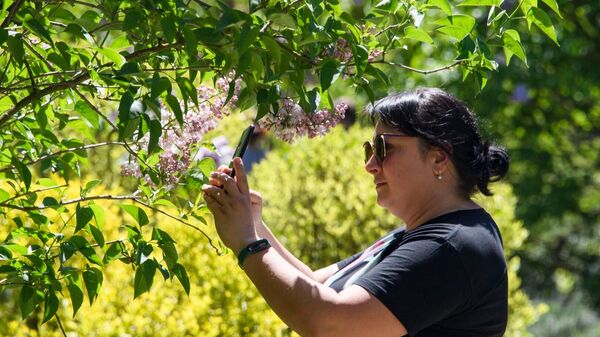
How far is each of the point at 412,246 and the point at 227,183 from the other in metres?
0.44

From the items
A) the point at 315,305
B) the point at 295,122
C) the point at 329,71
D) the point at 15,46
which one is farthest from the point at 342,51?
the point at 15,46

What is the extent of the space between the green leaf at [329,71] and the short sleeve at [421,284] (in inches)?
19.0

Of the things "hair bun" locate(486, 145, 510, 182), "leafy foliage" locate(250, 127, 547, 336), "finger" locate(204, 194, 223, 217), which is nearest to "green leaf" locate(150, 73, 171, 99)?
"finger" locate(204, 194, 223, 217)

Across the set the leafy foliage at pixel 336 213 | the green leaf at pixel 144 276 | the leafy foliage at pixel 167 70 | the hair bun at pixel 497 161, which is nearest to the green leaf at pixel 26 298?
the leafy foliage at pixel 167 70

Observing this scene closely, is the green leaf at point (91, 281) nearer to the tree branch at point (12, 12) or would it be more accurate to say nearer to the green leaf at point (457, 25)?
the tree branch at point (12, 12)

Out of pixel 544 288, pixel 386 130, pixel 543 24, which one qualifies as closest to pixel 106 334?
pixel 386 130

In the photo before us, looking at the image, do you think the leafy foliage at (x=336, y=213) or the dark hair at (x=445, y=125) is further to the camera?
the leafy foliage at (x=336, y=213)

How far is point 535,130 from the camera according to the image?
27.1 ft

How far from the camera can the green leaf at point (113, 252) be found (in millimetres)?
2404

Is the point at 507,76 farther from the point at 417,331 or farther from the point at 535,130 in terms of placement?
the point at 417,331

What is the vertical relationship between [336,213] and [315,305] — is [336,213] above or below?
below

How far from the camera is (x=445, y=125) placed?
258cm

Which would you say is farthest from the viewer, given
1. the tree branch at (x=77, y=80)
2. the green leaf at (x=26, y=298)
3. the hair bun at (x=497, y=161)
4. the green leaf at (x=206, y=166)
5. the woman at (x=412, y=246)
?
the hair bun at (x=497, y=161)

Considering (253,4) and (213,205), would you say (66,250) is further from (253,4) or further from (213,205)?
(253,4)
